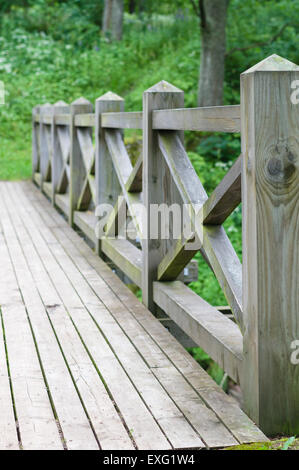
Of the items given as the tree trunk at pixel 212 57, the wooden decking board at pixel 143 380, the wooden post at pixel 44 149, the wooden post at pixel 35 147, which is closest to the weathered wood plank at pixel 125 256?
the wooden decking board at pixel 143 380

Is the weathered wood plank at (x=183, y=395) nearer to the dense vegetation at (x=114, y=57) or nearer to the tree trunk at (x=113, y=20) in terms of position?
the dense vegetation at (x=114, y=57)

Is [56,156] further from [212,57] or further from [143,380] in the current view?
[143,380]

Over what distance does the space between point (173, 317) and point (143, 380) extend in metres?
0.72

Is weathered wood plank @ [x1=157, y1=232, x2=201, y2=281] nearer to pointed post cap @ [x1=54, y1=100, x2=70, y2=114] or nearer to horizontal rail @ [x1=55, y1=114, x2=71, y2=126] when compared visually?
horizontal rail @ [x1=55, y1=114, x2=71, y2=126]

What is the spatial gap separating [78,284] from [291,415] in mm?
2462

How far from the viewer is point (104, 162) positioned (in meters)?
5.58

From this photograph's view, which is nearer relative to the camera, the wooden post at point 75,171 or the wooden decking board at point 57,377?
the wooden decking board at point 57,377

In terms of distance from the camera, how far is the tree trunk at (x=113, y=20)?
1734cm

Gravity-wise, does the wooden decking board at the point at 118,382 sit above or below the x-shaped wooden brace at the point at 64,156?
below

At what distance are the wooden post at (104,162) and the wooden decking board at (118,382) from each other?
126cm

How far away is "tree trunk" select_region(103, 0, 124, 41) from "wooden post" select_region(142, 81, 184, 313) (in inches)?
550

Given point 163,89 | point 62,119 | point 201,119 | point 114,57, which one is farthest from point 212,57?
point 201,119

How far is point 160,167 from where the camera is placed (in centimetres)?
399
